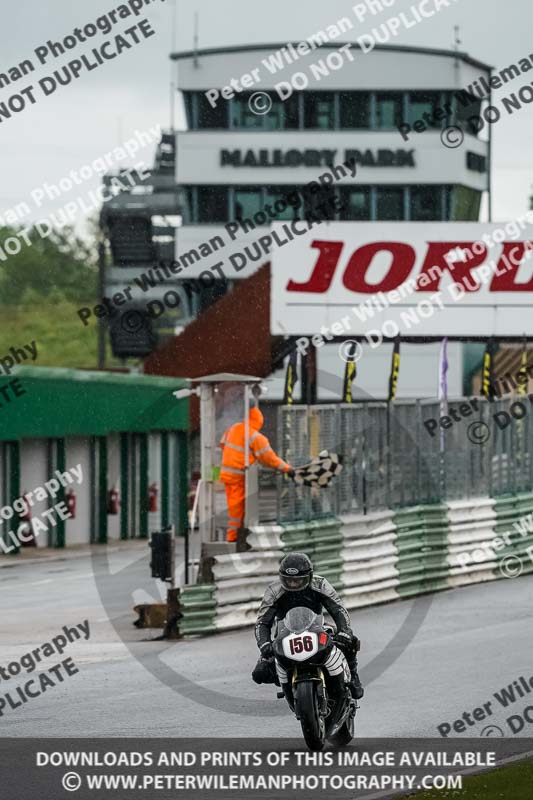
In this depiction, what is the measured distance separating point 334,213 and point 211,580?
218 feet

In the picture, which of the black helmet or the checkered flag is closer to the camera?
the black helmet

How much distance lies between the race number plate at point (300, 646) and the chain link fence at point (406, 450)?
27.1ft

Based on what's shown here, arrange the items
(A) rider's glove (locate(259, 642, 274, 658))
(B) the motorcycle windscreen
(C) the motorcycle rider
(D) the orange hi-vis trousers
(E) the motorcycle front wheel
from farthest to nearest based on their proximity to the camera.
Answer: (D) the orange hi-vis trousers → (C) the motorcycle rider → (A) rider's glove (locate(259, 642, 274, 658)) → (B) the motorcycle windscreen → (E) the motorcycle front wheel

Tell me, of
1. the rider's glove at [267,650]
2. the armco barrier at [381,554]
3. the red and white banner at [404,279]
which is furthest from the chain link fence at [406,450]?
the rider's glove at [267,650]

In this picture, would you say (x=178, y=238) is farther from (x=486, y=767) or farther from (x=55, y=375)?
(x=486, y=767)

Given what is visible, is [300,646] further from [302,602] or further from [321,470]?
[321,470]

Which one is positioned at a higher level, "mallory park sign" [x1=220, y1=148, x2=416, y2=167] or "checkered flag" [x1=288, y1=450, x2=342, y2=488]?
"mallory park sign" [x1=220, y1=148, x2=416, y2=167]

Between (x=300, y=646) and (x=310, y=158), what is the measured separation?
79.0m

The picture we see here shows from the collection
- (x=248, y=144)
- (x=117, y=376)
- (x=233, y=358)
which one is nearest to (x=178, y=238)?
(x=248, y=144)

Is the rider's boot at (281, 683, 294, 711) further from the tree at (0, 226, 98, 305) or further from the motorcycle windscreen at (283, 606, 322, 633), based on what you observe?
the tree at (0, 226, 98, 305)

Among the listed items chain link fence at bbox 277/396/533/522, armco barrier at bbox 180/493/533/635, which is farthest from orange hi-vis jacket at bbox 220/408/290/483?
armco barrier at bbox 180/493/533/635

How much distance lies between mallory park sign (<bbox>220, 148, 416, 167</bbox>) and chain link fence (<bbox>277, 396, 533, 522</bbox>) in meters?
63.6

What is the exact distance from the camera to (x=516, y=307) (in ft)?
110

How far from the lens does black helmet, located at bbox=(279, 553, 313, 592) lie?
1141cm
